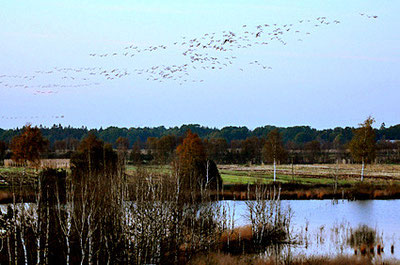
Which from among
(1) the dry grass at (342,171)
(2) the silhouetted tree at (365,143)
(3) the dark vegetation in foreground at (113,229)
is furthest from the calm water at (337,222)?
(1) the dry grass at (342,171)

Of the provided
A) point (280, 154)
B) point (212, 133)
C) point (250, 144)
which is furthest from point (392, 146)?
point (280, 154)

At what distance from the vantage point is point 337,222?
33.9 m

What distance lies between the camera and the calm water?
84.8 ft

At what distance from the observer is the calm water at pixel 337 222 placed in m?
25.9

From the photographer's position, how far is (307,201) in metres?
46.2

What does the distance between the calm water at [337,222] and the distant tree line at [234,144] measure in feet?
113

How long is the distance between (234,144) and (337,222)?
132875mm

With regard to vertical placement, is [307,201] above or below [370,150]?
below

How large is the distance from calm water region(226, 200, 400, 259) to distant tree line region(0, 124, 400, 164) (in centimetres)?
3436

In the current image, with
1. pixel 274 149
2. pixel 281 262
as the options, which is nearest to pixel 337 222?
pixel 281 262

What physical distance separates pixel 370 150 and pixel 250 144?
69924 millimetres

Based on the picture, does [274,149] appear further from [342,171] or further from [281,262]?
[281,262]

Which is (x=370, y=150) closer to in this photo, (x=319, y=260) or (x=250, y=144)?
(x=319, y=260)

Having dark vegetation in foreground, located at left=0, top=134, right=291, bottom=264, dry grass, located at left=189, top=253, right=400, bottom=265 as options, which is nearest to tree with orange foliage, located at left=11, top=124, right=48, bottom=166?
dark vegetation in foreground, located at left=0, top=134, right=291, bottom=264
